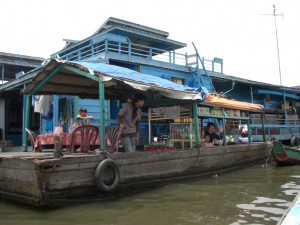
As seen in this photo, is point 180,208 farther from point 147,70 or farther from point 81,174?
point 147,70

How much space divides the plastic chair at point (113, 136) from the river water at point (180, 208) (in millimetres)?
1122

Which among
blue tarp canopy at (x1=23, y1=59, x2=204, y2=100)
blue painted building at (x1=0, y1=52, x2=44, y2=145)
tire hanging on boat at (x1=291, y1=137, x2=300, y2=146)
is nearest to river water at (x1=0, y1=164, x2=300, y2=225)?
blue tarp canopy at (x1=23, y1=59, x2=204, y2=100)

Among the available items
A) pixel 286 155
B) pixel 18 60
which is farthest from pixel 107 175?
pixel 18 60

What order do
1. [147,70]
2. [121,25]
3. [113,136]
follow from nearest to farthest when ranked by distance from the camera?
→ [113,136]
[147,70]
[121,25]

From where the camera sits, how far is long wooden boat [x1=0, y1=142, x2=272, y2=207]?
5.42 meters

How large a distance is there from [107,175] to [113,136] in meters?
1.46

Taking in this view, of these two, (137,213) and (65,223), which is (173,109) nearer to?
(137,213)

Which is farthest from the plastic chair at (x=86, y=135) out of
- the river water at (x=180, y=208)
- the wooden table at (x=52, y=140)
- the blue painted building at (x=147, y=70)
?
the blue painted building at (x=147, y=70)

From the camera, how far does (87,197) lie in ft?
19.6

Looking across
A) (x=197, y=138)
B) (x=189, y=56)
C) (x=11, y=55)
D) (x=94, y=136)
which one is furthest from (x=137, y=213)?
(x=11, y=55)

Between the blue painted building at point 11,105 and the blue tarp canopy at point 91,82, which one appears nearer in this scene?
the blue tarp canopy at point 91,82

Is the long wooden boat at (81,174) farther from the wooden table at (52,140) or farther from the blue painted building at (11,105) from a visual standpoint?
the blue painted building at (11,105)

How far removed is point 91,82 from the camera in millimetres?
8500

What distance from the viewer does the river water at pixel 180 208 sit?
4914mm
